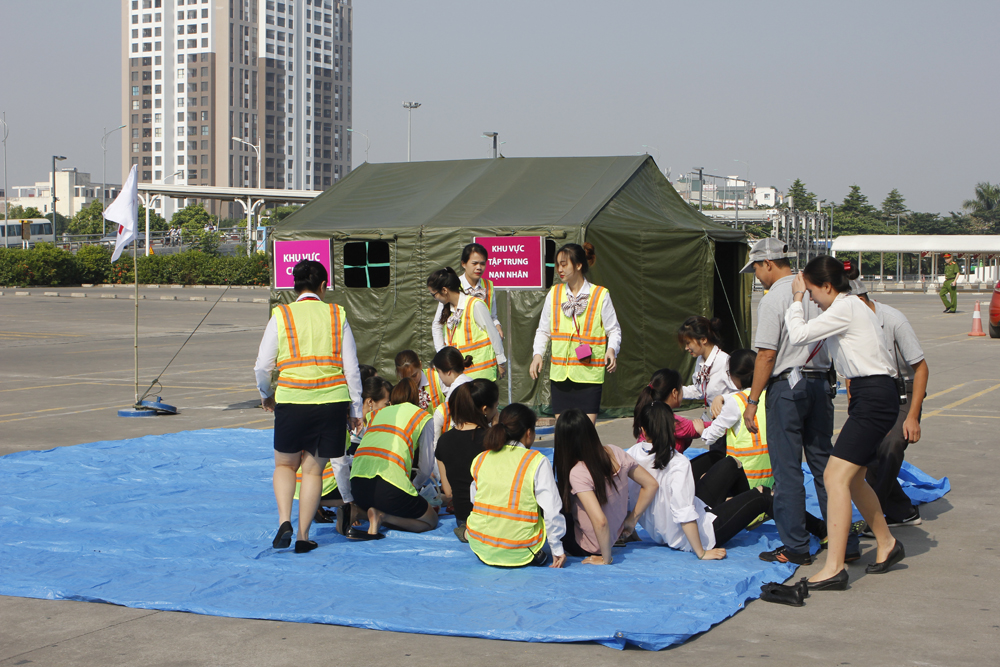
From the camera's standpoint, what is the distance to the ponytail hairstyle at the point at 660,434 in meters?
5.58

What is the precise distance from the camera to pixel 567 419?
17.6ft

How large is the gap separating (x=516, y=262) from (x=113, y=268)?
45.4 meters

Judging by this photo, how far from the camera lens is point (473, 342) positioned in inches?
309

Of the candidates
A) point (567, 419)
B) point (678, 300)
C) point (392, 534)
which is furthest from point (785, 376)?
point (678, 300)

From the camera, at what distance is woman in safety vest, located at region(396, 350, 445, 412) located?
705 cm

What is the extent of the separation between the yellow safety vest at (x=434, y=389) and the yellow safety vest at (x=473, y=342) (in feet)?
0.81

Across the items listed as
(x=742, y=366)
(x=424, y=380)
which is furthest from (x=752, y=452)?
(x=424, y=380)

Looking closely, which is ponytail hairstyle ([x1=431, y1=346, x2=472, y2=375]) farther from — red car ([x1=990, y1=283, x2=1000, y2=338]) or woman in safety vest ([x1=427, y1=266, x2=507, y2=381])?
red car ([x1=990, y1=283, x2=1000, y2=338])

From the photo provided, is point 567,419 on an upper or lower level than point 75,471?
upper

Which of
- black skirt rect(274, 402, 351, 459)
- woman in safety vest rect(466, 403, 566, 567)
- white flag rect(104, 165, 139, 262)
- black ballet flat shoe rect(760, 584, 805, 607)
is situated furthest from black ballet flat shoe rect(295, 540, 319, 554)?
white flag rect(104, 165, 139, 262)

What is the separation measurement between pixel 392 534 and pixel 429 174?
884 cm

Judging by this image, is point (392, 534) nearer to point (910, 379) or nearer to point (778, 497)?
point (778, 497)

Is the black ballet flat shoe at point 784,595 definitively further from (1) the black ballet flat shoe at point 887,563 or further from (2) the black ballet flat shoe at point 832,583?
(1) the black ballet flat shoe at point 887,563

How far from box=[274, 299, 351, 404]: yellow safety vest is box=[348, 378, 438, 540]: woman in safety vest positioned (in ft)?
1.70
